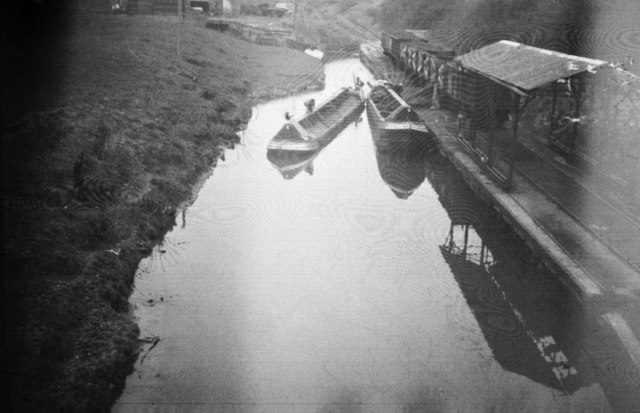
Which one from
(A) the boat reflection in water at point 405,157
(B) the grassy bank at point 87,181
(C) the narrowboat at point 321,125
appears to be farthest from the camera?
(C) the narrowboat at point 321,125

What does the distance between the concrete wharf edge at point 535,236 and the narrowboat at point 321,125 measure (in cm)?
403

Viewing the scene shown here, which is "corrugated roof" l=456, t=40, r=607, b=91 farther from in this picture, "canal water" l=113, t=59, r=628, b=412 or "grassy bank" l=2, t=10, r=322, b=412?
"grassy bank" l=2, t=10, r=322, b=412

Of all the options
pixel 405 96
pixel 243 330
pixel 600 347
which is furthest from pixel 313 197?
pixel 405 96

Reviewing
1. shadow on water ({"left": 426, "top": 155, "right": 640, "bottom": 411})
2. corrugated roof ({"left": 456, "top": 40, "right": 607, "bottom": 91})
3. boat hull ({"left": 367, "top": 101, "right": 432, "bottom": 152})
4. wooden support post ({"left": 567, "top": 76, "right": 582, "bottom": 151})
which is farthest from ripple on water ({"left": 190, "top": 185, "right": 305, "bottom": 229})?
wooden support post ({"left": 567, "top": 76, "right": 582, "bottom": 151})

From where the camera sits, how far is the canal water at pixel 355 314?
8328mm

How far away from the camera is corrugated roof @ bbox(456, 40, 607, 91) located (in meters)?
13.0

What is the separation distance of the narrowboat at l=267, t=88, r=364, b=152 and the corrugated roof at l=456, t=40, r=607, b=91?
5.46 metres

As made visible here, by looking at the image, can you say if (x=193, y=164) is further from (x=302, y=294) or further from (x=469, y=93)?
(x=469, y=93)

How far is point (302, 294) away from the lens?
11047mm

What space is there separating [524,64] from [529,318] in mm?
7583

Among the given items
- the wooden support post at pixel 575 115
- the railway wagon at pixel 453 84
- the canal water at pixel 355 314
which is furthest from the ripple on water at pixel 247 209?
the wooden support post at pixel 575 115

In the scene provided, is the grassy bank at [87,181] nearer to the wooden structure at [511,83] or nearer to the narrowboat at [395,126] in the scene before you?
the narrowboat at [395,126]

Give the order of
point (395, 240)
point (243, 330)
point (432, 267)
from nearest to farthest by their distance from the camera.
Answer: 1. point (243, 330)
2. point (432, 267)
3. point (395, 240)

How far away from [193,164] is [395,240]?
6.86 metres
